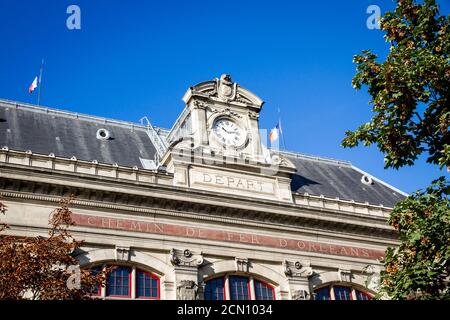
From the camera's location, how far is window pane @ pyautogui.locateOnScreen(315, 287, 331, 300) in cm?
2905

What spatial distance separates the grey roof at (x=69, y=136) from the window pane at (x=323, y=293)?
11288 mm

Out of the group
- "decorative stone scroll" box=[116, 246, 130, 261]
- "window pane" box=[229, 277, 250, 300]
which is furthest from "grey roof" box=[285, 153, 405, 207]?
"decorative stone scroll" box=[116, 246, 130, 261]

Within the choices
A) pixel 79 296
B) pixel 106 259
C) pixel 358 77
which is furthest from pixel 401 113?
pixel 106 259

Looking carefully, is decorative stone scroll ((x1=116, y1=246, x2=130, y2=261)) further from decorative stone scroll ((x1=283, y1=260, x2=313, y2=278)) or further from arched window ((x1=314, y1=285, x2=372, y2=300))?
arched window ((x1=314, y1=285, x2=372, y2=300))

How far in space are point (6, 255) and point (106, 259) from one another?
8095 millimetres

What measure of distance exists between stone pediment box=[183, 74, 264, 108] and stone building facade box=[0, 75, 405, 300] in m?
0.07

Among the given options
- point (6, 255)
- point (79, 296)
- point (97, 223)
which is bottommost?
point (79, 296)


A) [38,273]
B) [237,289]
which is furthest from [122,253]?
[38,273]

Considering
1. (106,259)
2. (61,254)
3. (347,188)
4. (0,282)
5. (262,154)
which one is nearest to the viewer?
(0,282)

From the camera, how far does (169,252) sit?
1032 inches

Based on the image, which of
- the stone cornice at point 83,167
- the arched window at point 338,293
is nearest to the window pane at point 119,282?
the stone cornice at point 83,167

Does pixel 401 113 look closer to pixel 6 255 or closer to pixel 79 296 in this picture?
pixel 79 296

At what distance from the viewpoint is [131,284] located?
25141mm

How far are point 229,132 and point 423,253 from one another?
16992mm
